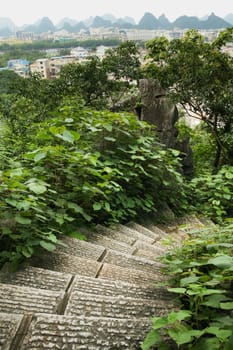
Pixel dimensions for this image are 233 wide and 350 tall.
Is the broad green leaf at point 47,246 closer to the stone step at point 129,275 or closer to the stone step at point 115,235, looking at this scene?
the stone step at point 129,275

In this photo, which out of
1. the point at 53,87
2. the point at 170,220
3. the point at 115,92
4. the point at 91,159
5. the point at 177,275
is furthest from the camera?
the point at 115,92

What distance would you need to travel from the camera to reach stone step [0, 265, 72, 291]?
5.31 feet

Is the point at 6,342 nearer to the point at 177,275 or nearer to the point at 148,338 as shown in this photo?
the point at 148,338

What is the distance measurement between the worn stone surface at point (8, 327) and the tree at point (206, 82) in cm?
692

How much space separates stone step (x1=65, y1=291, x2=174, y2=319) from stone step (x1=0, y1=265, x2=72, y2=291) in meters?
0.15

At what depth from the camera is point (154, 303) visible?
146cm

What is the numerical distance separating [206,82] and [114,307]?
7121 mm

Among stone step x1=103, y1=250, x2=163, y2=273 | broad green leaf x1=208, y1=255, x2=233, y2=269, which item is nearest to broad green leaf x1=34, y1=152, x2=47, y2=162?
stone step x1=103, y1=250, x2=163, y2=273

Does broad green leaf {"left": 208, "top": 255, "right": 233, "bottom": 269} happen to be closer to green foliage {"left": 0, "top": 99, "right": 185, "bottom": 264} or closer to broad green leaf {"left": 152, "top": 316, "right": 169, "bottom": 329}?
broad green leaf {"left": 152, "top": 316, "right": 169, "bottom": 329}

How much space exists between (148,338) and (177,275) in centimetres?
61

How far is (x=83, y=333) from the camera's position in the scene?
1188 millimetres

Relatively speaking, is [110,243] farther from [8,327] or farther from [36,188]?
[8,327]

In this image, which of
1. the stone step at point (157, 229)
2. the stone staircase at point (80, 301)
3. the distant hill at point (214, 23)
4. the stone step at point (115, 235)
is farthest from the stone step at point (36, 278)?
the distant hill at point (214, 23)

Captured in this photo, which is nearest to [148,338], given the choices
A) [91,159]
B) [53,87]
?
[91,159]
